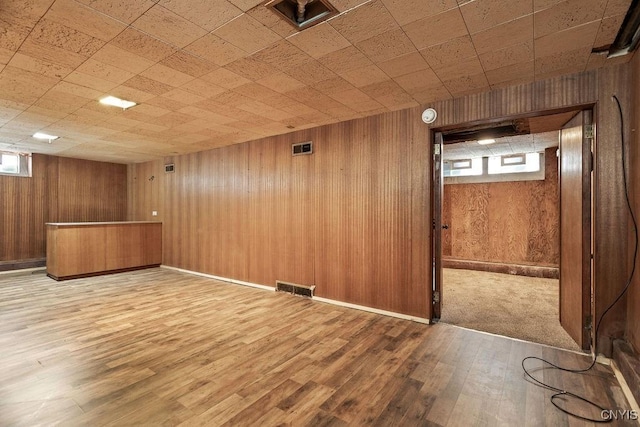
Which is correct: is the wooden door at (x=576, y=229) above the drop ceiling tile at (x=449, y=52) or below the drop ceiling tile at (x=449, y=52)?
below

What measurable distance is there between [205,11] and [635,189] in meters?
3.49

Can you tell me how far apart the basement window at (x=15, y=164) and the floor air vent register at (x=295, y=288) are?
648 centimetres

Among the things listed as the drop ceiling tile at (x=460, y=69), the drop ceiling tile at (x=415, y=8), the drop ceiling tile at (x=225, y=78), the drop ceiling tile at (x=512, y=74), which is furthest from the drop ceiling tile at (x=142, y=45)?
the drop ceiling tile at (x=512, y=74)

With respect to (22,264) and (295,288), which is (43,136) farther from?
(295,288)

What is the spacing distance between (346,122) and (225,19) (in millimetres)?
2483

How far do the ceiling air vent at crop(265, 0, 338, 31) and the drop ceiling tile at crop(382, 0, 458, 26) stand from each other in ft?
1.24

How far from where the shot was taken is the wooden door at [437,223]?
3717mm

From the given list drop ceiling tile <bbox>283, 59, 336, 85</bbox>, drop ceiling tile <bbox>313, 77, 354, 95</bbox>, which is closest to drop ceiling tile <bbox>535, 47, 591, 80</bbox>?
drop ceiling tile <bbox>313, 77, 354, 95</bbox>

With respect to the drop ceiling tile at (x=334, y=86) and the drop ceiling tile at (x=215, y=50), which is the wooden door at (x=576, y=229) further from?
the drop ceiling tile at (x=215, y=50)

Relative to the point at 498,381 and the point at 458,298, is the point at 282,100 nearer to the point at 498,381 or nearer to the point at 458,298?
the point at 498,381

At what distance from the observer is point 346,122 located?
14.3 ft

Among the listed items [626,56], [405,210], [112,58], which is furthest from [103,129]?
[626,56]

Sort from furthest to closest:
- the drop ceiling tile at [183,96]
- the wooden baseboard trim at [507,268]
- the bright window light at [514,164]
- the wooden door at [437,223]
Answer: the bright window light at [514,164], the wooden baseboard trim at [507,268], the wooden door at [437,223], the drop ceiling tile at [183,96]

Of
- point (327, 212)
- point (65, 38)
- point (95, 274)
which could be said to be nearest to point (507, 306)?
point (327, 212)
